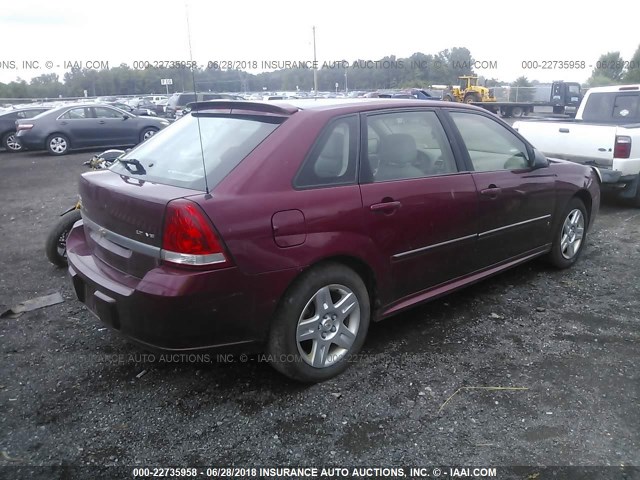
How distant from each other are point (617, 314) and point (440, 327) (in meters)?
1.42

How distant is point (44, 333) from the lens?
388 centimetres

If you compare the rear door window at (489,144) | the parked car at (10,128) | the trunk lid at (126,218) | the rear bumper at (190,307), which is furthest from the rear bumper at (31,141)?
the rear door window at (489,144)

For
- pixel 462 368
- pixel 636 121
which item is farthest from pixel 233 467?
pixel 636 121

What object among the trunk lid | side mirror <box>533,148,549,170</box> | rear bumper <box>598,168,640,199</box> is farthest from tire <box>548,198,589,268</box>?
the trunk lid

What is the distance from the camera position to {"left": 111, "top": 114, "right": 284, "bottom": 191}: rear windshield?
298 cm

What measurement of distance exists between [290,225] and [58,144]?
1461 centimetres

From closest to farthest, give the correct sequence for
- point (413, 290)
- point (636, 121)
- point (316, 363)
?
point (316, 363) → point (413, 290) → point (636, 121)

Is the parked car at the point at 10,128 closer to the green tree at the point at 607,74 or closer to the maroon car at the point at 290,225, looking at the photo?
the maroon car at the point at 290,225

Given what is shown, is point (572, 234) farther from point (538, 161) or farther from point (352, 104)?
point (352, 104)

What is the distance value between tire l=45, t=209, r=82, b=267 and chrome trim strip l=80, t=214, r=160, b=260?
1988 mm

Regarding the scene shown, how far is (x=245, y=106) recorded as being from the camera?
3436mm

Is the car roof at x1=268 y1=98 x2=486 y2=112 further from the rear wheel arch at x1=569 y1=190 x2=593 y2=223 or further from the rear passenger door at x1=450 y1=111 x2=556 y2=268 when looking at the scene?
the rear wheel arch at x1=569 y1=190 x2=593 y2=223

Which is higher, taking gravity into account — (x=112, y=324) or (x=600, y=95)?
(x=600, y=95)

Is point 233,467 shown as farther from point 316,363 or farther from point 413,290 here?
point 413,290
